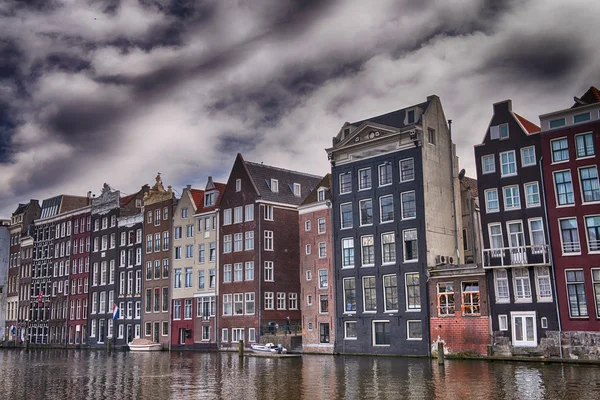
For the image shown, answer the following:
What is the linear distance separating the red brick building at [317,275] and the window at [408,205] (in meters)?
8.41

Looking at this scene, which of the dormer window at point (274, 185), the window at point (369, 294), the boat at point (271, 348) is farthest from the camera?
the dormer window at point (274, 185)

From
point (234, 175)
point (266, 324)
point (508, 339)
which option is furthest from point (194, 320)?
point (508, 339)

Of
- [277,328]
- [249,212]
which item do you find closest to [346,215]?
[249,212]

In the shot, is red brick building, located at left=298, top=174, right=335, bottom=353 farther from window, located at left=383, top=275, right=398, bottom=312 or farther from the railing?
window, located at left=383, top=275, right=398, bottom=312

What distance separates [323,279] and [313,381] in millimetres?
28990

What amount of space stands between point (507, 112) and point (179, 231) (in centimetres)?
4407

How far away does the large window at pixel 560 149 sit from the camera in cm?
4850

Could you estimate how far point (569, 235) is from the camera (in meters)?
47.6

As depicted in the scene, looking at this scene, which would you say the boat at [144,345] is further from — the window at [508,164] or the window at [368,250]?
the window at [508,164]

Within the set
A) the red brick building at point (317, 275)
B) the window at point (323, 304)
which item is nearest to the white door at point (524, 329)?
the red brick building at point (317, 275)

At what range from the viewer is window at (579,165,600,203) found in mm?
46938

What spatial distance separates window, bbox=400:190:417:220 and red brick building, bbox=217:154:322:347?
18398 mm

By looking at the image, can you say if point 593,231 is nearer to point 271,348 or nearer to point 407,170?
point 407,170

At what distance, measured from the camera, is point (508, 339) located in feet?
161
